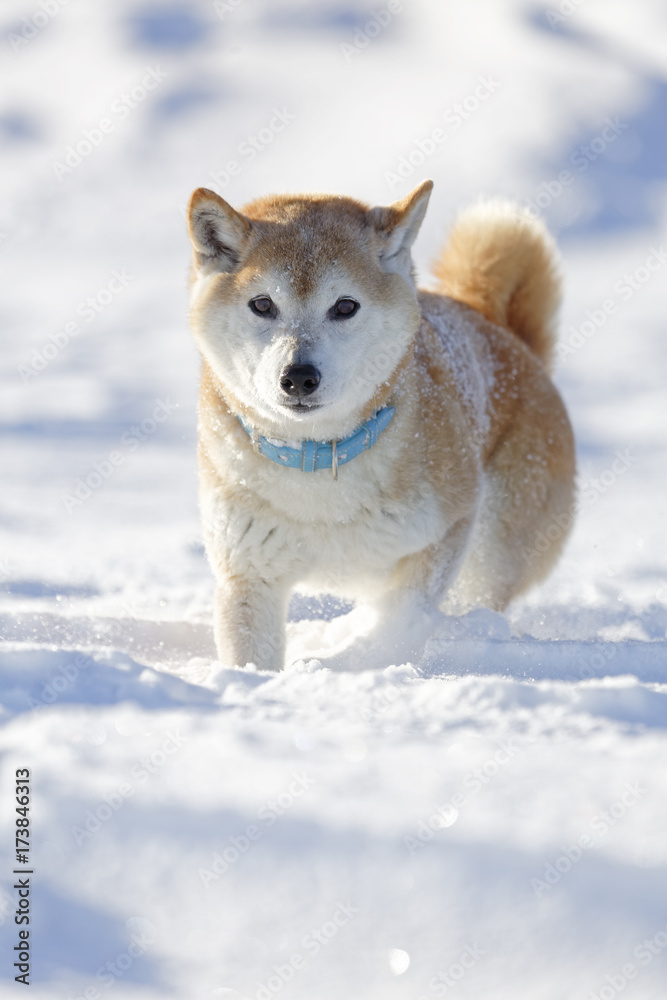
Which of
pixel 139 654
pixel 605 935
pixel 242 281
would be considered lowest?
pixel 139 654

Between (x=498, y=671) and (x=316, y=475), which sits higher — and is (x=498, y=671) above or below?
below

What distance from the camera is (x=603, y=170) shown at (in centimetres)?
1277

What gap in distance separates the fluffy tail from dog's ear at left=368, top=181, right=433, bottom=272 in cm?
125

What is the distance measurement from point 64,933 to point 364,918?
0.49m

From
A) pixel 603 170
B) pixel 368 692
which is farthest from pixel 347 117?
pixel 368 692

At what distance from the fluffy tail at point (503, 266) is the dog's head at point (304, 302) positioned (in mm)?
1350

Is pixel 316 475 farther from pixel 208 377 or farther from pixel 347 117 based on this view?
pixel 347 117

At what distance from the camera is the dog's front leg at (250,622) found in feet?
10.5

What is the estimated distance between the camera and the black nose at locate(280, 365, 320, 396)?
8.80ft
